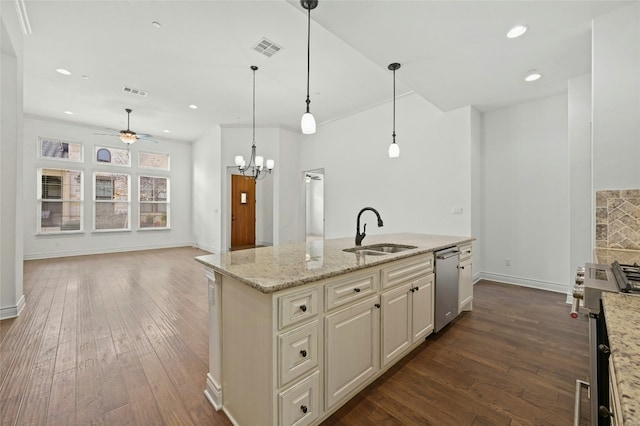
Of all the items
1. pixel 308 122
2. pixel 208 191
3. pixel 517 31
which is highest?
pixel 517 31

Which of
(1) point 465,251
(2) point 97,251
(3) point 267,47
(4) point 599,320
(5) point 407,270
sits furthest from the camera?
(2) point 97,251

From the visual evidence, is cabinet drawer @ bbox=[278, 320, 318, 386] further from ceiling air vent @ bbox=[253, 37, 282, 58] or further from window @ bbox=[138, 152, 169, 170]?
window @ bbox=[138, 152, 169, 170]

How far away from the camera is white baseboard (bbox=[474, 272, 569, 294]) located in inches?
159

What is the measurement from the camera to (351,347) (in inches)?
66.6

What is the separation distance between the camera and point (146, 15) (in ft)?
9.75

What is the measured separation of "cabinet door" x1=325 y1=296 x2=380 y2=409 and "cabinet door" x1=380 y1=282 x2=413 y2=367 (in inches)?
3.2

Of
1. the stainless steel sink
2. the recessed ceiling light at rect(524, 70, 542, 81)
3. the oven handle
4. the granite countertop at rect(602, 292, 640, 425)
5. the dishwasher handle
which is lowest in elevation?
the oven handle

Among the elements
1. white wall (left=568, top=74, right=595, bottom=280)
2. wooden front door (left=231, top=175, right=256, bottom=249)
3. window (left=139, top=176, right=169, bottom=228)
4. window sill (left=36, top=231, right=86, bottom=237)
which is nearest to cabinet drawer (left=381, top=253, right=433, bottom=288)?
white wall (left=568, top=74, right=595, bottom=280)

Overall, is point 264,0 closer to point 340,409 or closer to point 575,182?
point 340,409

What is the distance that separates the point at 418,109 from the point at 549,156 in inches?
82.3

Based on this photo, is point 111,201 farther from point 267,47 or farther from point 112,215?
point 267,47

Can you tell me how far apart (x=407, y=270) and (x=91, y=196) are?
8375mm

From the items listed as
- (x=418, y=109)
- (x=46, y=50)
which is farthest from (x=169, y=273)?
(x=418, y=109)

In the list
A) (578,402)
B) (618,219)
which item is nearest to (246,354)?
(578,402)
